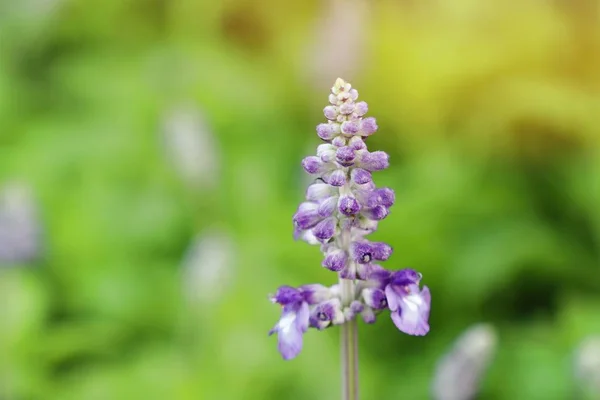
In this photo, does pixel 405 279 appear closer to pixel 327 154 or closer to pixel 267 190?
pixel 327 154

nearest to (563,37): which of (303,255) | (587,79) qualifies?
(587,79)

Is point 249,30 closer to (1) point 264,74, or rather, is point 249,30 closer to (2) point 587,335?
(1) point 264,74

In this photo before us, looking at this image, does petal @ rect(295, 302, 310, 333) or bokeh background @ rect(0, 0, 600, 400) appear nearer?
petal @ rect(295, 302, 310, 333)

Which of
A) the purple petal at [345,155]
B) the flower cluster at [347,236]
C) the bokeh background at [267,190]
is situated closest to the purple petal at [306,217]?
the flower cluster at [347,236]

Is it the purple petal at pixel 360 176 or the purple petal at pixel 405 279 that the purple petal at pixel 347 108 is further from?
the purple petal at pixel 405 279

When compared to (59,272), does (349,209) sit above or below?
below

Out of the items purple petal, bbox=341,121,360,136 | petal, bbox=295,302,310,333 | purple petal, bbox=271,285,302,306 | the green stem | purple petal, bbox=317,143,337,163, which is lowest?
the green stem

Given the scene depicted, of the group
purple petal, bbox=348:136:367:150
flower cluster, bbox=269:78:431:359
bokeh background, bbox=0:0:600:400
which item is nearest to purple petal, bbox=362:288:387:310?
flower cluster, bbox=269:78:431:359

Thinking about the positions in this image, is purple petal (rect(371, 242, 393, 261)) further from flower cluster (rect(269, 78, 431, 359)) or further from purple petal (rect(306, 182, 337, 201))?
purple petal (rect(306, 182, 337, 201))
